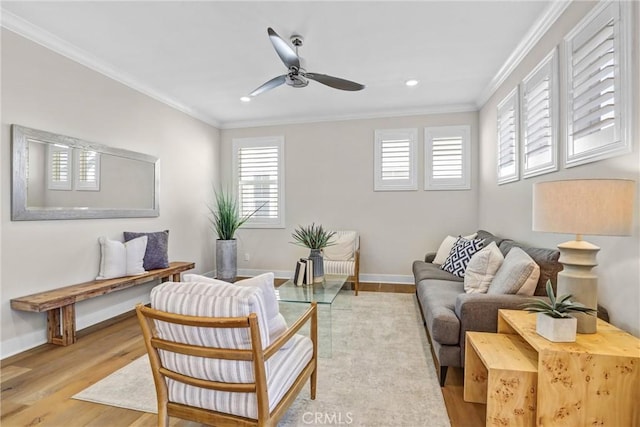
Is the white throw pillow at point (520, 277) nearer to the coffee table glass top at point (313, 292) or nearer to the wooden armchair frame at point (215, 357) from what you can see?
the coffee table glass top at point (313, 292)

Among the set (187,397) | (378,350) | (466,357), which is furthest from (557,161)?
(187,397)

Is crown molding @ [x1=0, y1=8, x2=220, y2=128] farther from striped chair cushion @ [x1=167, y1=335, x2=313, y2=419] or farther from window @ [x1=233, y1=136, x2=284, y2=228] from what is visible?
striped chair cushion @ [x1=167, y1=335, x2=313, y2=419]

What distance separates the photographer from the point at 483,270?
2580mm

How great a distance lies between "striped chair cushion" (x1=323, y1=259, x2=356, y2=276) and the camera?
14.5ft

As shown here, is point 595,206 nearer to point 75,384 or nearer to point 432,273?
point 432,273

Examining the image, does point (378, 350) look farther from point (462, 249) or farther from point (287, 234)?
point (287, 234)

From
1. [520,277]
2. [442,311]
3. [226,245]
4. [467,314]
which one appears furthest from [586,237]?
[226,245]

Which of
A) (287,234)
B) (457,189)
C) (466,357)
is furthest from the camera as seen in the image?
(287,234)

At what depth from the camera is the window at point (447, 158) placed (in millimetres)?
4852

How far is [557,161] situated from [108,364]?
3842 millimetres

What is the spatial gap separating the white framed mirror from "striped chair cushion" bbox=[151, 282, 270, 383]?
7.53 ft

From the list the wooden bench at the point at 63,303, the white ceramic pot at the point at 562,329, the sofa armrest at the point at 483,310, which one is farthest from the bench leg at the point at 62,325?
the white ceramic pot at the point at 562,329

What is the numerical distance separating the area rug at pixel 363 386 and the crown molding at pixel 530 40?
2853 millimetres

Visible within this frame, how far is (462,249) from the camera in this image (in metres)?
3.53
